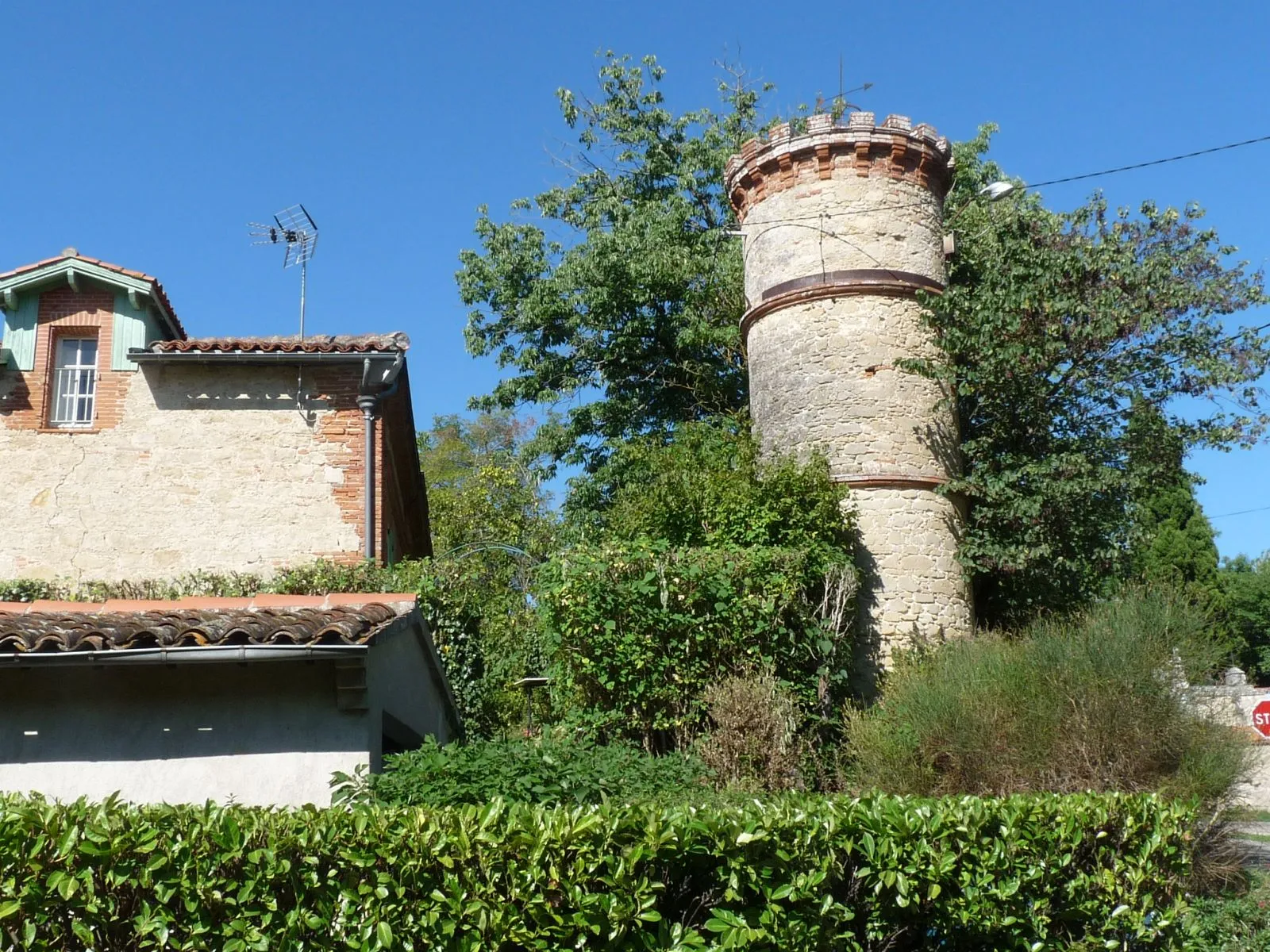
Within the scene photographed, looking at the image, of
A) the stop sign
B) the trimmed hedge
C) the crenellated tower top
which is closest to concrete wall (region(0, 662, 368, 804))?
the trimmed hedge

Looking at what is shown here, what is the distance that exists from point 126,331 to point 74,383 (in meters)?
0.93

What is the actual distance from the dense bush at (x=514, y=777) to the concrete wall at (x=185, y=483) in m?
6.83

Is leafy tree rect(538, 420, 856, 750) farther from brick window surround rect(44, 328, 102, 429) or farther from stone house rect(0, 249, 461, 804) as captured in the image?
brick window surround rect(44, 328, 102, 429)

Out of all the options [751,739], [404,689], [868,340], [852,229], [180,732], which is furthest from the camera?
[852,229]

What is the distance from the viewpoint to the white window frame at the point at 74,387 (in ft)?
44.7

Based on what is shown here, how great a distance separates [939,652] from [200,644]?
833 centimetres

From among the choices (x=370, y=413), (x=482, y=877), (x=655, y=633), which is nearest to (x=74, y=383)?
(x=370, y=413)

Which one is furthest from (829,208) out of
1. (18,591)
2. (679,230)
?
(18,591)

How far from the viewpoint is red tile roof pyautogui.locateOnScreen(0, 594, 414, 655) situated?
6.36m

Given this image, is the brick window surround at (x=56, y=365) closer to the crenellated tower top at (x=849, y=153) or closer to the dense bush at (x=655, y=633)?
the dense bush at (x=655, y=633)

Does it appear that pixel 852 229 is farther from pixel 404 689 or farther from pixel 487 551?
pixel 487 551

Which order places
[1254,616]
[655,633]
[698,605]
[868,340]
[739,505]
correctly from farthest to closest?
1. [1254,616]
2. [868,340]
3. [739,505]
4. [698,605]
5. [655,633]

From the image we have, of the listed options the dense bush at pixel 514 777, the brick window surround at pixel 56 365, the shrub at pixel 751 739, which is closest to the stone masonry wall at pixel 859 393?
the shrub at pixel 751 739

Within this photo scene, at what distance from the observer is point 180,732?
21.9 feet
